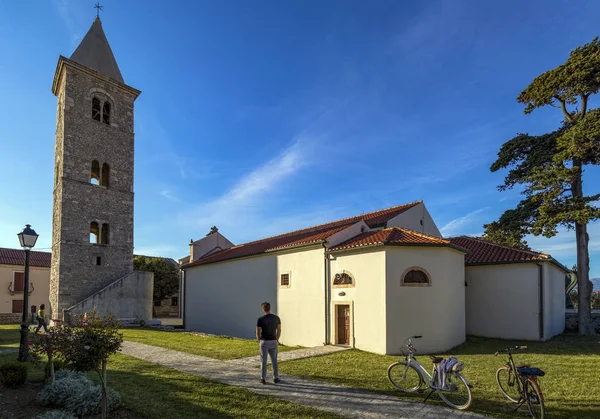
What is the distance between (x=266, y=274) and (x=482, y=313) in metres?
10.5

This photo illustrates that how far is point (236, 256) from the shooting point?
20.7m

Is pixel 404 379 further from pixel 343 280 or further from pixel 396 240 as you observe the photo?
pixel 343 280

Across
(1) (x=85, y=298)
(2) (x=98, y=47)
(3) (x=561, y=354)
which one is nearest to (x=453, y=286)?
(3) (x=561, y=354)

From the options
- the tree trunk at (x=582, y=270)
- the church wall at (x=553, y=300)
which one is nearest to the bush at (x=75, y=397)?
the church wall at (x=553, y=300)

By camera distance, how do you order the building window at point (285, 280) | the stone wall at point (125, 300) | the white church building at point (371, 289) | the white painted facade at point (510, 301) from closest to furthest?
the white church building at point (371, 289)
the white painted facade at point (510, 301)
the building window at point (285, 280)
the stone wall at point (125, 300)

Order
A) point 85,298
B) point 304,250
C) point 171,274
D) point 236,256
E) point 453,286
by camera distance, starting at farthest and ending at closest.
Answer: point 171,274
point 85,298
point 236,256
point 304,250
point 453,286

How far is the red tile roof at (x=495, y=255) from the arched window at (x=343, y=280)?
259 inches

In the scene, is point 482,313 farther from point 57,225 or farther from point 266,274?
point 57,225

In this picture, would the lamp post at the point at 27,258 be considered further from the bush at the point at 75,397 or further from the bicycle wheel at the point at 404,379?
the bicycle wheel at the point at 404,379

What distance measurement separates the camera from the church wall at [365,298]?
12.9m

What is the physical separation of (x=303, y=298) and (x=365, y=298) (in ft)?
11.7

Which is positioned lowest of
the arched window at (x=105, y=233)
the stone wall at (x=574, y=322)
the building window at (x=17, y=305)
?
the building window at (x=17, y=305)

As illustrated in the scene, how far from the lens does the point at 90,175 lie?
81.9 ft

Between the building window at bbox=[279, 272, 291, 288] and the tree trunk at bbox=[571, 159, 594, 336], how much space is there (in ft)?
48.8
